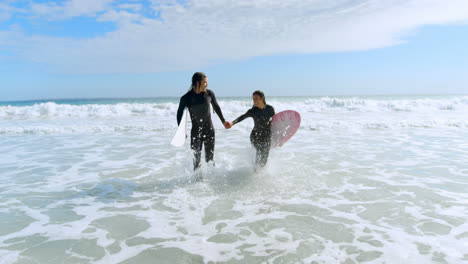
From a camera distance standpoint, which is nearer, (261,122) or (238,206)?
(238,206)

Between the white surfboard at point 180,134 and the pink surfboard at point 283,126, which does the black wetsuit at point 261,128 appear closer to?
the pink surfboard at point 283,126

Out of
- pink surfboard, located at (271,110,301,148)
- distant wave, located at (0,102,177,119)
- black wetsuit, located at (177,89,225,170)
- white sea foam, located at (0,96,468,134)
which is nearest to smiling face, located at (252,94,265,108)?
black wetsuit, located at (177,89,225,170)

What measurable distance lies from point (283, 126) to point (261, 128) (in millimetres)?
1103

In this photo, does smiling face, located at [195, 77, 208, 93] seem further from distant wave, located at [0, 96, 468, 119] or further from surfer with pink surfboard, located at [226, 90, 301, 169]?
distant wave, located at [0, 96, 468, 119]

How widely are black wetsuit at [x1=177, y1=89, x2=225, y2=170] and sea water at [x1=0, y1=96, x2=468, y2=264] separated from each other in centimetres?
64

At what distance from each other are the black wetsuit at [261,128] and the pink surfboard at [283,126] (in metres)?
0.57

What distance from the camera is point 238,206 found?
15.2ft

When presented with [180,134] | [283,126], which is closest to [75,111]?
[180,134]

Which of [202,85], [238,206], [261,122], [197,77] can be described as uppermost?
[197,77]

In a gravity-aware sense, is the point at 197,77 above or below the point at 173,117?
above

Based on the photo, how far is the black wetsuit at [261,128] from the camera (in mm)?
5930

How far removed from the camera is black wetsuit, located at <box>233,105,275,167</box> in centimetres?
593

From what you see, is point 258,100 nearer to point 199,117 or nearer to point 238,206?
point 199,117

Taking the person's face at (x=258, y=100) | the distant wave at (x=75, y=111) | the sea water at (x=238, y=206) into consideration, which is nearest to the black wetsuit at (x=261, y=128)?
the person's face at (x=258, y=100)
